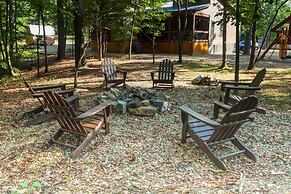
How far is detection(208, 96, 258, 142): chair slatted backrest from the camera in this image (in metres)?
3.83

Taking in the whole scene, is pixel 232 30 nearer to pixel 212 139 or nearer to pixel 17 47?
pixel 17 47

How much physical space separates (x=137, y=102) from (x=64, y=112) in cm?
220

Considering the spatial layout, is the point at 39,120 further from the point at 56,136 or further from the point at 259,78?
the point at 259,78

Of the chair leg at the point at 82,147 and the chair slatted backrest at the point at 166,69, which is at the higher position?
the chair slatted backrest at the point at 166,69

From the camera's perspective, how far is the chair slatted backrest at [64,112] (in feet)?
13.6

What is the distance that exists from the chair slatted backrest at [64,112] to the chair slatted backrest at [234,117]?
182 centimetres

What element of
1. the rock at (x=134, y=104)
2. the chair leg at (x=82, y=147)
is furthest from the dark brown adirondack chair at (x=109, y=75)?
the chair leg at (x=82, y=147)

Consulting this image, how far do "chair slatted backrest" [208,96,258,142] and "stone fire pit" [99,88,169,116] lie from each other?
213 cm

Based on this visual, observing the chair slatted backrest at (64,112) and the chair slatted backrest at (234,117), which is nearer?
the chair slatted backrest at (234,117)

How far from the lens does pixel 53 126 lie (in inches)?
215

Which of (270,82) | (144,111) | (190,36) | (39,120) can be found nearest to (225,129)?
(144,111)

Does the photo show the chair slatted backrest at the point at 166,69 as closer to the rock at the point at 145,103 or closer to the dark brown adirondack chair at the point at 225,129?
the rock at the point at 145,103

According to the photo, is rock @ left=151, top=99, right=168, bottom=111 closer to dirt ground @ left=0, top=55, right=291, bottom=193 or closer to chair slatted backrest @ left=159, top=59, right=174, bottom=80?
dirt ground @ left=0, top=55, right=291, bottom=193

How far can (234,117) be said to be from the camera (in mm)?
3893
